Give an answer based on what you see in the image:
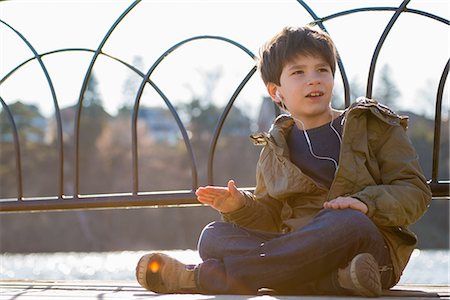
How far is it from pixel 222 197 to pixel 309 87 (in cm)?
35

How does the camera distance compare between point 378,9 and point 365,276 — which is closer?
point 365,276

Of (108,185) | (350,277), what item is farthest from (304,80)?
(108,185)

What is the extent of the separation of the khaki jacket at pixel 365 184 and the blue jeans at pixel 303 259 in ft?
0.22

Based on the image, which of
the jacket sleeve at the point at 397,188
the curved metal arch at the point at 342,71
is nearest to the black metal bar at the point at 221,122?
the curved metal arch at the point at 342,71

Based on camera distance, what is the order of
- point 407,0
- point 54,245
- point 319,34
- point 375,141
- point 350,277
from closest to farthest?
point 350,277 < point 375,141 < point 319,34 < point 407,0 < point 54,245

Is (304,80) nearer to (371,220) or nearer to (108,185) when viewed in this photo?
(371,220)

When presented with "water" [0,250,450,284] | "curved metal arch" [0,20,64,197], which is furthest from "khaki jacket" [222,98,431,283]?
"water" [0,250,450,284]

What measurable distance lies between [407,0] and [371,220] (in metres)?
0.80

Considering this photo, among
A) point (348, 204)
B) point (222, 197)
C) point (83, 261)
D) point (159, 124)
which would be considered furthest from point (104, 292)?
point (159, 124)

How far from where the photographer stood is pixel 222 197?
2096mm

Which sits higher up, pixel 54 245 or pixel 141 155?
pixel 141 155

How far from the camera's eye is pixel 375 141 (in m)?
2.04

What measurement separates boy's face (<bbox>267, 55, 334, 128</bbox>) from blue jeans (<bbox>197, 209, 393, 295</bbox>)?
0.39 metres

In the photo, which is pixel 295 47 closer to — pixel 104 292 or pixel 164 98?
pixel 164 98
